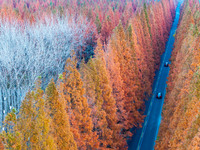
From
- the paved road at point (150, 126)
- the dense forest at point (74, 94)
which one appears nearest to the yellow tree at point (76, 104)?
the dense forest at point (74, 94)

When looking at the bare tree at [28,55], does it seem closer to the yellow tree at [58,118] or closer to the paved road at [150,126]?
the yellow tree at [58,118]

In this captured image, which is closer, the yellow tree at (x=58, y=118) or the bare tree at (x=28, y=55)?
the yellow tree at (x=58, y=118)

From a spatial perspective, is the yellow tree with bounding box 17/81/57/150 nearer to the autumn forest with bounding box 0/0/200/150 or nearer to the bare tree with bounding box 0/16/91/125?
the autumn forest with bounding box 0/0/200/150

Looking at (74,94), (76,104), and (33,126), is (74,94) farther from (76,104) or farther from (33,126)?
(33,126)

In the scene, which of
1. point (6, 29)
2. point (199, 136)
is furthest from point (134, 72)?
point (6, 29)

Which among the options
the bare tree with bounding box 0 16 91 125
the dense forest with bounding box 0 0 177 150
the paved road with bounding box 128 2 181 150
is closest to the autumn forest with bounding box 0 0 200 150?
the dense forest with bounding box 0 0 177 150

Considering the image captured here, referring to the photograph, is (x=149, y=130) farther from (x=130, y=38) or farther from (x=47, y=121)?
(x=47, y=121)

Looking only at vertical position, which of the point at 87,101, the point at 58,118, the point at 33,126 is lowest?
the point at 87,101

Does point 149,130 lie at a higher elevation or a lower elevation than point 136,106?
lower

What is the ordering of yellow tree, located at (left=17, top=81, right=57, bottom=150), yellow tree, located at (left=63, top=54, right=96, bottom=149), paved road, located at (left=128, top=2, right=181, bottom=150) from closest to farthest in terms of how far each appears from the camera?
yellow tree, located at (left=17, top=81, right=57, bottom=150), yellow tree, located at (left=63, top=54, right=96, bottom=149), paved road, located at (left=128, top=2, right=181, bottom=150)

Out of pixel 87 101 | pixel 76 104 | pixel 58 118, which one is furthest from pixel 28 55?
pixel 58 118

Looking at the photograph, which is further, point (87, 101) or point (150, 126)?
point (150, 126)
